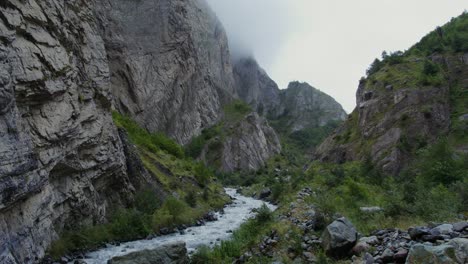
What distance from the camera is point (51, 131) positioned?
22.6 meters

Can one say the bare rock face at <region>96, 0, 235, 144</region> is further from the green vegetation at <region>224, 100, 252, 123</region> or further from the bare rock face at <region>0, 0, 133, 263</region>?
the bare rock face at <region>0, 0, 133, 263</region>

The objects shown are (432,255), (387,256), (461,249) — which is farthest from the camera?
(387,256)

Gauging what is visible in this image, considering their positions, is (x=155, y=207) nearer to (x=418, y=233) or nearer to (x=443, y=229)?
(x=418, y=233)

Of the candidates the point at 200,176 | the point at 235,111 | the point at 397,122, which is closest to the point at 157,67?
the point at 235,111

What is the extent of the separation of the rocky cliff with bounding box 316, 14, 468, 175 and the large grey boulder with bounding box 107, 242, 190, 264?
33.1 metres

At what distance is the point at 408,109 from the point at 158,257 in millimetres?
45626

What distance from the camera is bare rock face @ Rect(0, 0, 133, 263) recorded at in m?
17.5

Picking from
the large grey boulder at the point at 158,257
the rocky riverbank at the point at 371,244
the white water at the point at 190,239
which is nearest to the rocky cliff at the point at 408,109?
the white water at the point at 190,239

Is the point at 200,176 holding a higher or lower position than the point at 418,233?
higher

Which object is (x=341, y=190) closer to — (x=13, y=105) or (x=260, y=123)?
(x=13, y=105)

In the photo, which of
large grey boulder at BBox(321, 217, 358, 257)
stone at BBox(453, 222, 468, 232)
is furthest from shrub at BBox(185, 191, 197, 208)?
stone at BBox(453, 222, 468, 232)

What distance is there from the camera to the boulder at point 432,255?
9.24 metres

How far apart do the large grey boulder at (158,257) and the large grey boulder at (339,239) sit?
23.2 feet

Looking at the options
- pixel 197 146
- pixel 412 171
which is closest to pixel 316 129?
pixel 197 146
